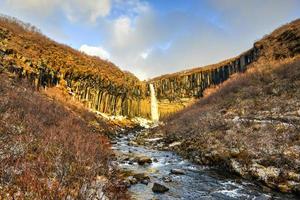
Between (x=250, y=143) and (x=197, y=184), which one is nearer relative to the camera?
(x=197, y=184)

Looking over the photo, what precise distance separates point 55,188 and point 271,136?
17.2 meters

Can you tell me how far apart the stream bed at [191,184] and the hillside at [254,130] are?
3.56 feet

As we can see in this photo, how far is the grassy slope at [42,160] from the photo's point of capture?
6.77m

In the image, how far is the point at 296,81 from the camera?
30656 mm

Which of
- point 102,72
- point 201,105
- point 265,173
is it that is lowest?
point 265,173

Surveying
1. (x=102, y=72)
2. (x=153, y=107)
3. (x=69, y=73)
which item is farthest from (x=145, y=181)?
(x=153, y=107)

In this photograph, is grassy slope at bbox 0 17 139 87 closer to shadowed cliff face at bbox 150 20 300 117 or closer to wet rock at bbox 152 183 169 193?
shadowed cliff face at bbox 150 20 300 117

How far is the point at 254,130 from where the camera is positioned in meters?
22.3

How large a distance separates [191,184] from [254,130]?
383 inches

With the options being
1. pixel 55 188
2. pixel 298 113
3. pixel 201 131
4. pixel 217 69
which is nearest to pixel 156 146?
pixel 201 131

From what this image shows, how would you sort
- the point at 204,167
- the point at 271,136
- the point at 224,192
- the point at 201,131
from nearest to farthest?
the point at 224,192 < the point at 204,167 < the point at 271,136 < the point at 201,131

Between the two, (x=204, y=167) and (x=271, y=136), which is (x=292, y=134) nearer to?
(x=271, y=136)

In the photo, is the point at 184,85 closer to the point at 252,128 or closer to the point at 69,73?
the point at 69,73

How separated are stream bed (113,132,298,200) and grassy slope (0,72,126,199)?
6.87ft
